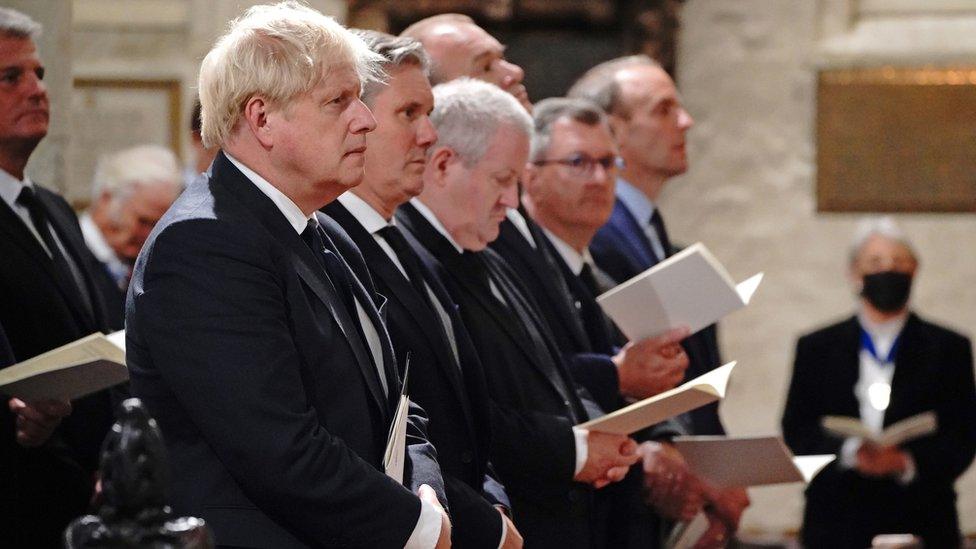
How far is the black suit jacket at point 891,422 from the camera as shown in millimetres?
6289

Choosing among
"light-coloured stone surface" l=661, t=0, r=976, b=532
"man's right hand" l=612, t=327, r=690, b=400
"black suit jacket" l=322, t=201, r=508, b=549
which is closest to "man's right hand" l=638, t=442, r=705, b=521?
"man's right hand" l=612, t=327, r=690, b=400

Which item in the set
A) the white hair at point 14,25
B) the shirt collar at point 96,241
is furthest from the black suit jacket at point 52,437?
the shirt collar at point 96,241

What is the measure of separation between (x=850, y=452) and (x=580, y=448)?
8.54 feet

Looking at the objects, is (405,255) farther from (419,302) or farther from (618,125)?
(618,125)

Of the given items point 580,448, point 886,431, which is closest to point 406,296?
point 580,448

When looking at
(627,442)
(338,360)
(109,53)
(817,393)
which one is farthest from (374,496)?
(109,53)

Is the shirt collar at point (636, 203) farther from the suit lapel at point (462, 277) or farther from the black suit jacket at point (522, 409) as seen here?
the suit lapel at point (462, 277)

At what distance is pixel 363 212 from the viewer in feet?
11.3

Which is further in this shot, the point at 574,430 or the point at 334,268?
the point at 574,430

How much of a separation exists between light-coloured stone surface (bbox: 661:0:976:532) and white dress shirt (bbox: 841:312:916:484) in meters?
2.24

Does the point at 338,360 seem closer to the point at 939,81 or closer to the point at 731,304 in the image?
the point at 731,304

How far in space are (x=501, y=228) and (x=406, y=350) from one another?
120 centimetres

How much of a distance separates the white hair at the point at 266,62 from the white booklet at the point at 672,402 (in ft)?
4.12

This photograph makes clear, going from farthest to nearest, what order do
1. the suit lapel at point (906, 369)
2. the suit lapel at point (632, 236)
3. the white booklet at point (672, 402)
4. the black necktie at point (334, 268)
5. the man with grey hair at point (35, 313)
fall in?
1. the suit lapel at point (906, 369)
2. the suit lapel at point (632, 236)
3. the man with grey hair at point (35, 313)
4. the white booklet at point (672, 402)
5. the black necktie at point (334, 268)
